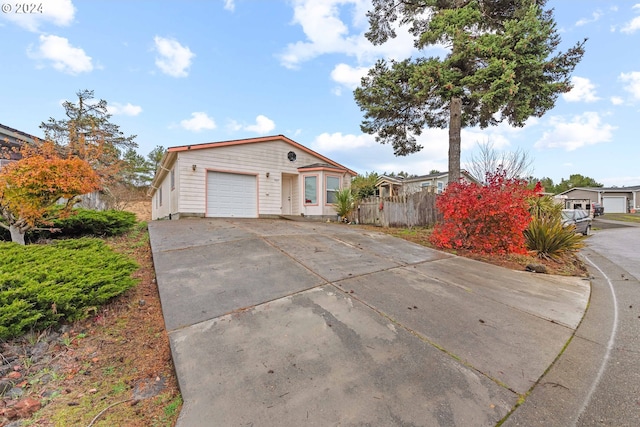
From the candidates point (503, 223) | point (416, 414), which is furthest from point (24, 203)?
point (503, 223)

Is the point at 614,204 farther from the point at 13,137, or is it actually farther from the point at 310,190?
the point at 13,137

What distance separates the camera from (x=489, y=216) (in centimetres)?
607

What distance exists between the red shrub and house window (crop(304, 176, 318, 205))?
7.21m

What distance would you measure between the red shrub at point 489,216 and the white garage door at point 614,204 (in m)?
42.1

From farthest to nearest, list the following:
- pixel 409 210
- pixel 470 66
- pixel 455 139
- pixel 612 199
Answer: pixel 612 199
pixel 409 210
pixel 455 139
pixel 470 66

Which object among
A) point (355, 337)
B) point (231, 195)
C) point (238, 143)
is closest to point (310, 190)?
point (231, 195)

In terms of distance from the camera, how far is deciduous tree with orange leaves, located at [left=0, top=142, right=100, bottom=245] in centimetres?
426

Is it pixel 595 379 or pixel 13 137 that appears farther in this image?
pixel 13 137

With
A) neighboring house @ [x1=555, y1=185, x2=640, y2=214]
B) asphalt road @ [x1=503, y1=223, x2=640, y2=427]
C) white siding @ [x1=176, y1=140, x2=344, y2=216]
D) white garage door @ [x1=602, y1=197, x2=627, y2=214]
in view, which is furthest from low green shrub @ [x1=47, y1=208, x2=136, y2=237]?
white garage door @ [x1=602, y1=197, x2=627, y2=214]

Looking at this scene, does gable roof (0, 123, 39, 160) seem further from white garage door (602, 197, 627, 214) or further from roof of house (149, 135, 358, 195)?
white garage door (602, 197, 627, 214)

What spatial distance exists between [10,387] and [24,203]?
396cm

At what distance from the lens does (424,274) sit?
171 inches

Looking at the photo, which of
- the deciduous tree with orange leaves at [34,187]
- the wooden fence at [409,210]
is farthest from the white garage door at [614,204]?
the deciduous tree with orange leaves at [34,187]

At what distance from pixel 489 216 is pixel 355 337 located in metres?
5.22
